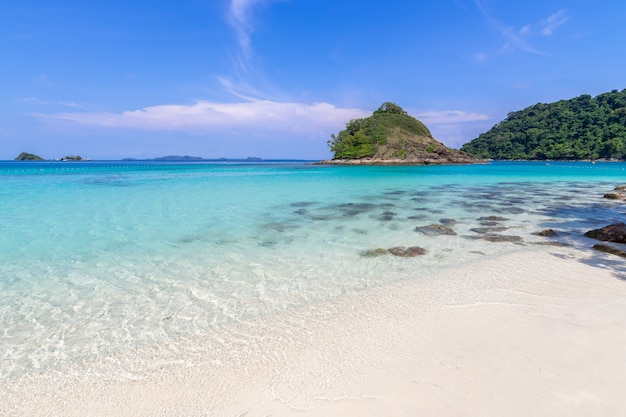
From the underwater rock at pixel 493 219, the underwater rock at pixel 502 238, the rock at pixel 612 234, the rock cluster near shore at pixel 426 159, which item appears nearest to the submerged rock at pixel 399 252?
the underwater rock at pixel 502 238

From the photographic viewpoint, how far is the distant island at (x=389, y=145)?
11756 cm

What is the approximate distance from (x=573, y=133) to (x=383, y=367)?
210 meters

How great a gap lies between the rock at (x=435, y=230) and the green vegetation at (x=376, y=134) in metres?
109

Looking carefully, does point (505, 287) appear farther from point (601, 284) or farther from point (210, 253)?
point (210, 253)

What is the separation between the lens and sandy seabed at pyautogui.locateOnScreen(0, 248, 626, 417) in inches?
133

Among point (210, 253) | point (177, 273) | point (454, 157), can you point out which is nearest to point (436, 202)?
point (210, 253)

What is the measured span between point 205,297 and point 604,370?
21.2ft

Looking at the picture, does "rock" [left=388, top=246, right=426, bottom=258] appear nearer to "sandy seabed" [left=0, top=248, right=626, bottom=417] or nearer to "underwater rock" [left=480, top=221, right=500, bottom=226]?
"sandy seabed" [left=0, top=248, right=626, bottom=417]

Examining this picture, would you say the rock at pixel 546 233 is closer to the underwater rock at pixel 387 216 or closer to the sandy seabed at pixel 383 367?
the underwater rock at pixel 387 216

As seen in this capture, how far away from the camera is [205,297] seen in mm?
6539

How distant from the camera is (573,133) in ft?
524

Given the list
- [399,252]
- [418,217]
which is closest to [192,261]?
[399,252]

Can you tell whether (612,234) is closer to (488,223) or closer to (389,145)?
(488,223)

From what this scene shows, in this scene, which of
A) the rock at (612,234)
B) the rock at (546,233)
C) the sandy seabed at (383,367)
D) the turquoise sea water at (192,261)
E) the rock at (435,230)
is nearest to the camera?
the sandy seabed at (383,367)
